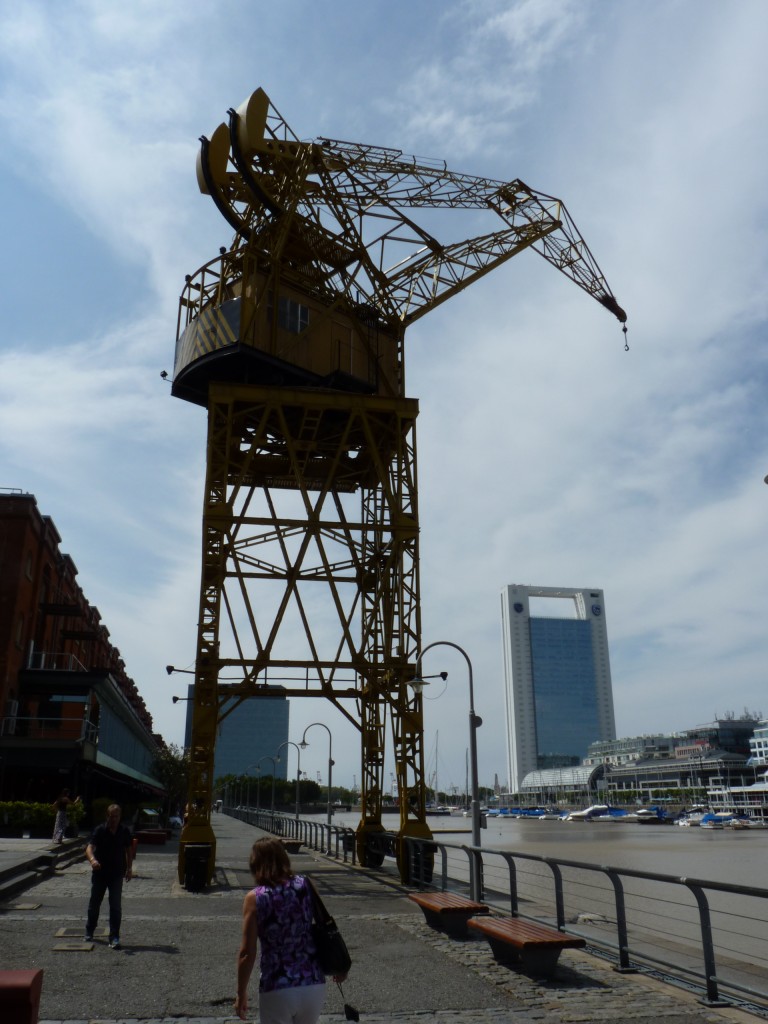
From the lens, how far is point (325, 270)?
29.9m

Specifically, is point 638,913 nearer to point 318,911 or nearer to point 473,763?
point 473,763

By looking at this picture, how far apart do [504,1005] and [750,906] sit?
2030cm

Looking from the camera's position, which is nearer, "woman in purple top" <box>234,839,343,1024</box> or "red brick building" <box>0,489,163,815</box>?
"woman in purple top" <box>234,839,343,1024</box>

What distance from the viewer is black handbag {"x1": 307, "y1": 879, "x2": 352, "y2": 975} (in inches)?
217

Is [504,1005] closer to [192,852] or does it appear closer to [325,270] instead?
[192,852]

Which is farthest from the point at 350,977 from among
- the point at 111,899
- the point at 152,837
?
the point at 152,837

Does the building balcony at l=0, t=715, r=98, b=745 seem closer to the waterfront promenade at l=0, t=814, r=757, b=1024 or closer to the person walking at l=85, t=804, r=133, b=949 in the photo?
the waterfront promenade at l=0, t=814, r=757, b=1024

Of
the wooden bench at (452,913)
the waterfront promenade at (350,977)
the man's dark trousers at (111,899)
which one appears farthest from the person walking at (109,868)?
the wooden bench at (452,913)

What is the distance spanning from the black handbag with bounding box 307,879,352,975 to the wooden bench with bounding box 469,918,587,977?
519cm

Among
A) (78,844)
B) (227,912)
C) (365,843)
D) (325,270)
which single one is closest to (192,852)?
(227,912)

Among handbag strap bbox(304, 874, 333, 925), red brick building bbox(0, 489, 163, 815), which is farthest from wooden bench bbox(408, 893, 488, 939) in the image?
red brick building bbox(0, 489, 163, 815)

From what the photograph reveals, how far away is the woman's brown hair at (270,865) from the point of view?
5793mm

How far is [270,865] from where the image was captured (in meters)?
5.84

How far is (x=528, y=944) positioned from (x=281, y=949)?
215 inches
